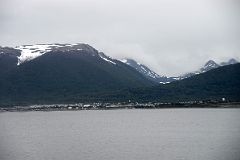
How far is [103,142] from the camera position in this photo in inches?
3147

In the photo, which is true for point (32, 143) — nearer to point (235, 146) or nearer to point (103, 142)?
point (103, 142)

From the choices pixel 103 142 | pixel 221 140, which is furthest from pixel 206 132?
pixel 103 142

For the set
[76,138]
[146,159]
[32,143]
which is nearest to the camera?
[146,159]

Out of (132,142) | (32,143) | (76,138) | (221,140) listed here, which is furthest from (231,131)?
(32,143)

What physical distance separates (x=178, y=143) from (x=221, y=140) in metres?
6.80

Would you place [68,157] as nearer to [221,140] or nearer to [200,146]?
[200,146]

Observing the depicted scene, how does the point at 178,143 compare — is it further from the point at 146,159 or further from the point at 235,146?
the point at 146,159

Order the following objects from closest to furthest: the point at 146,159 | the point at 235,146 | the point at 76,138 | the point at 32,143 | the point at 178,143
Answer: the point at 146,159 < the point at 235,146 < the point at 178,143 < the point at 32,143 < the point at 76,138

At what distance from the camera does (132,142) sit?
7844 cm

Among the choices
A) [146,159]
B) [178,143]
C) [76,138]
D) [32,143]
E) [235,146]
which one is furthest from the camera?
[76,138]

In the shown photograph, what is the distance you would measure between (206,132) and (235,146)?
88.3 feet

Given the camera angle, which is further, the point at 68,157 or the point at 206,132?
the point at 206,132

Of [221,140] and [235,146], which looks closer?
[235,146]

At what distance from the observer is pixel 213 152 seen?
62094 millimetres
